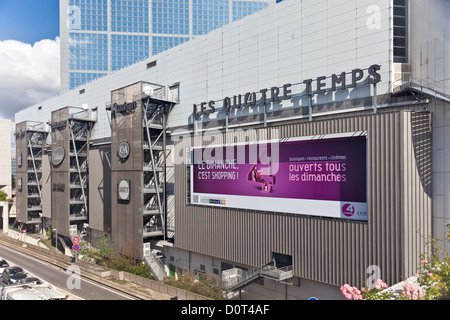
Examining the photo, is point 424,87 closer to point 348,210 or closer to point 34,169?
point 348,210

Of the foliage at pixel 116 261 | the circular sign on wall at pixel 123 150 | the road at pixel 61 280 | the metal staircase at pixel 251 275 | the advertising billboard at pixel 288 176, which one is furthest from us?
the circular sign on wall at pixel 123 150

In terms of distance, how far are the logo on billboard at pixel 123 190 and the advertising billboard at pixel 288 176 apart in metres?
9.24

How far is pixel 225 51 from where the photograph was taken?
104 feet

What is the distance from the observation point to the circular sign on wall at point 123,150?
1444 inches

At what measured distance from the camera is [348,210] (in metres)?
20.4

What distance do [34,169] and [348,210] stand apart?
58726mm

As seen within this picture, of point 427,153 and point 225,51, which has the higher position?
point 225,51

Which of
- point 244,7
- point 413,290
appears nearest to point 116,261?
point 413,290

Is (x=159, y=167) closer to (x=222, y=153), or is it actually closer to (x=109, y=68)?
(x=222, y=153)

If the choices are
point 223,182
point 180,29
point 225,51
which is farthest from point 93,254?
point 180,29

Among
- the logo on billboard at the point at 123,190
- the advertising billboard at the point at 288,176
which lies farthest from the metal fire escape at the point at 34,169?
the advertising billboard at the point at 288,176

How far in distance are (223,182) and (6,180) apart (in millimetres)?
70080

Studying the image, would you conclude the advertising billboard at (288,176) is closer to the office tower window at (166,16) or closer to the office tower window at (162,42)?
the office tower window at (162,42)
